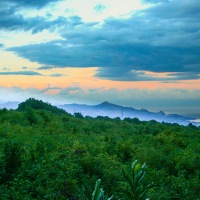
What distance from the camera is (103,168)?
13078mm

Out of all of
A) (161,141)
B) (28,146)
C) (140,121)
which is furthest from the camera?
(140,121)

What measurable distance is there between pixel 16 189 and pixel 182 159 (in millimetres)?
7776

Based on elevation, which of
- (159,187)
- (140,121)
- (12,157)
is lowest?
(159,187)

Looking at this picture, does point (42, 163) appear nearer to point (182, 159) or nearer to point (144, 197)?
point (182, 159)

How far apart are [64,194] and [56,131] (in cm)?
1276

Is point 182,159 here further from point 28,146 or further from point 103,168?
point 28,146

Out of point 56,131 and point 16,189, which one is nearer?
point 16,189

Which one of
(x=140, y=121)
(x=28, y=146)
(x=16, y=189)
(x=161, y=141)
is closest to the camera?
(x=16, y=189)

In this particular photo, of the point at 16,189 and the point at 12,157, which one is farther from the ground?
the point at 12,157

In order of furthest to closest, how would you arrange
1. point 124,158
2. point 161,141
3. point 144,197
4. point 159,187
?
1. point 161,141
2. point 124,158
3. point 159,187
4. point 144,197

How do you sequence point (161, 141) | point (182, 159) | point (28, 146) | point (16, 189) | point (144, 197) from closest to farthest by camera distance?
point (144, 197), point (16, 189), point (28, 146), point (182, 159), point (161, 141)

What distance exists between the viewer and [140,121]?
1774 inches

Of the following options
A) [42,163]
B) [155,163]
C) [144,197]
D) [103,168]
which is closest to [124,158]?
[155,163]

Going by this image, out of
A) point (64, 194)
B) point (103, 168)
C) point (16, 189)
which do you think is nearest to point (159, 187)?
point (103, 168)
